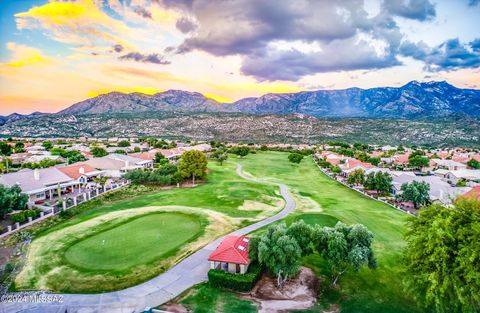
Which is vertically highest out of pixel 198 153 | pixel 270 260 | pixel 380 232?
pixel 198 153

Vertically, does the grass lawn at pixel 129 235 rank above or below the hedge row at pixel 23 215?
below

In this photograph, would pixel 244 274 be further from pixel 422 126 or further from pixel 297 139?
pixel 422 126

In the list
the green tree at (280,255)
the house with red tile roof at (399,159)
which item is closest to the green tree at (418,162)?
the house with red tile roof at (399,159)

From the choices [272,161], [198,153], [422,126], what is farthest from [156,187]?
[422,126]

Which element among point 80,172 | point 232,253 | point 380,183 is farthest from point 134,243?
point 380,183

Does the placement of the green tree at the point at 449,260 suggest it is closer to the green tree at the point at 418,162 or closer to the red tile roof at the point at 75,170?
the red tile roof at the point at 75,170

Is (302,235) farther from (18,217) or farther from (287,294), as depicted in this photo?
(18,217)
